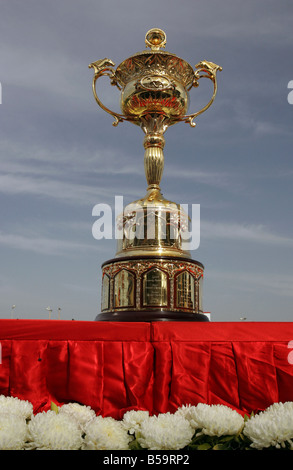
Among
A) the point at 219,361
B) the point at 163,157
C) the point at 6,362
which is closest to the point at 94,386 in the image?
the point at 6,362

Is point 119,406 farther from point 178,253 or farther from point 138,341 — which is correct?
point 178,253

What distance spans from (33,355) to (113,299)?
5.06 feet

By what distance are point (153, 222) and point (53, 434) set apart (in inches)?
131

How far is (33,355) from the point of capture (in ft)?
8.86

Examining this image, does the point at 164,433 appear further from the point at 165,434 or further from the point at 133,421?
the point at 133,421

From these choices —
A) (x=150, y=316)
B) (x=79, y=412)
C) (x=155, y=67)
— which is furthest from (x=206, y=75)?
(x=79, y=412)

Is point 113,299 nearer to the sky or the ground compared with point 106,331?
nearer to the sky

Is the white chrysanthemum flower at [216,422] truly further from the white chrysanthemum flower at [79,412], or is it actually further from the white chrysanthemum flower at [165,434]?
the white chrysanthemum flower at [79,412]

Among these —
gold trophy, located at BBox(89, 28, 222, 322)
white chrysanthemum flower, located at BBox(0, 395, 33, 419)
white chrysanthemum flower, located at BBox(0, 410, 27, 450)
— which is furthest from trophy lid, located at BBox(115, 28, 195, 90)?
white chrysanthemum flower, located at BBox(0, 410, 27, 450)

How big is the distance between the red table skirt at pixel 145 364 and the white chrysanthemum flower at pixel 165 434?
1358mm
